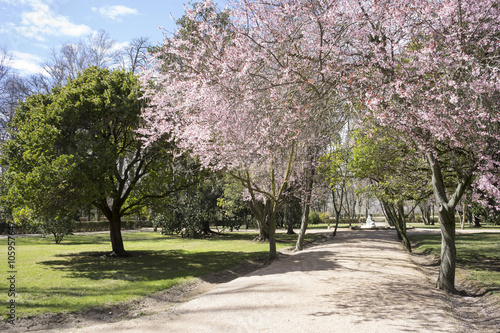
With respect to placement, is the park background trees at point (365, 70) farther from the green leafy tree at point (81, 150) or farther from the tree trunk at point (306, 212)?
the tree trunk at point (306, 212)

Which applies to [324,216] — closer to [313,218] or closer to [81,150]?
[313,218]

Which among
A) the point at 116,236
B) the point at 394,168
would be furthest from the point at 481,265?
the point at 116,236

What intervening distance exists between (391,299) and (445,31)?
5.40 meters

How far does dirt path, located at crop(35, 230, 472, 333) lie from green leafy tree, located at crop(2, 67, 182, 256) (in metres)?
5.82

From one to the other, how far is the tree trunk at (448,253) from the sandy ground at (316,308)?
36cm

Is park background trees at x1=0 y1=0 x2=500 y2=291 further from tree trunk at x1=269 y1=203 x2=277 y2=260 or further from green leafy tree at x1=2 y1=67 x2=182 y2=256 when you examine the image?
tree trunk at x1=269 y1=203 x2=277 y2=260

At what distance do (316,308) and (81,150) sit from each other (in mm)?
9472

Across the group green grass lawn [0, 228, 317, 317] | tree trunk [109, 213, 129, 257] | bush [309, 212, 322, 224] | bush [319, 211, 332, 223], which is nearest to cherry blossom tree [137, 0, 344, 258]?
green grass lawn [0, 228, 317, 317]

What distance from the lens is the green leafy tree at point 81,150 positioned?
36.9 feet

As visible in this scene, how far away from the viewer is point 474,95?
575 cm

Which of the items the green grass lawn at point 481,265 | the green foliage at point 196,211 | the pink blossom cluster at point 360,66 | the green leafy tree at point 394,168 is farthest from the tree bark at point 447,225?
the green foliage at point 196,211

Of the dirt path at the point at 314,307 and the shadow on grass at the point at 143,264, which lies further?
the shadow on grass at the point at 143,264

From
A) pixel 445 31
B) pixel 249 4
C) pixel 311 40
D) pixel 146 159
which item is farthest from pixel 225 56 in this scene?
pixel 146 159

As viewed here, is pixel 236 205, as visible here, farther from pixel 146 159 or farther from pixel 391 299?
pixel 391 299
